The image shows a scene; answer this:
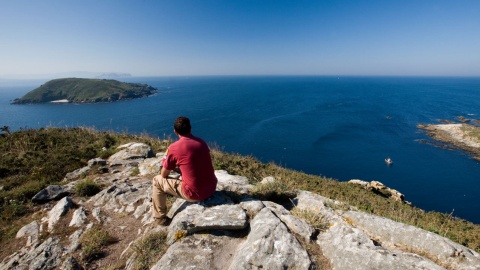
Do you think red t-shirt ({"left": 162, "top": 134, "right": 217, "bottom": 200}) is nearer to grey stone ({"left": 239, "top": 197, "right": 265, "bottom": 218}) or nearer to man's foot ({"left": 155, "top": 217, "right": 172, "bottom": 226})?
man's foot ({"left": 155, "top": 217, "right": 172, "bottom": 226})

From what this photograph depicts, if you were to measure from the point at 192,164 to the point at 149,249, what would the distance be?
6.74ft

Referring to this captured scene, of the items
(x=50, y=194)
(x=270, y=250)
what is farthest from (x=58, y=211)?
(x=270, y=250)

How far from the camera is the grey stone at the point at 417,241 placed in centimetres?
438

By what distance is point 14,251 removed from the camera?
6.04 metres

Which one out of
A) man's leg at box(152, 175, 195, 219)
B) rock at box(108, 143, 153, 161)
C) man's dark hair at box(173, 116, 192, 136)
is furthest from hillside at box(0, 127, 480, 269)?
rock at box(108, 143, 153, 161)

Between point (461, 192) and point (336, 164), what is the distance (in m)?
25.8

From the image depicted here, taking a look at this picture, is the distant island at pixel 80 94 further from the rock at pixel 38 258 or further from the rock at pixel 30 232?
the rock at pixel 38 258

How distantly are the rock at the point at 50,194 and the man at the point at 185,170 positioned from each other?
508cm

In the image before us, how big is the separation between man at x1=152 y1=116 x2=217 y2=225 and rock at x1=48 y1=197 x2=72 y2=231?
359 cm

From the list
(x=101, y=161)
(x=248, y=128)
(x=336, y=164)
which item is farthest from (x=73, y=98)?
(x=101, y=161)

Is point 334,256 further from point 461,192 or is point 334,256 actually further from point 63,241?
point 461,192

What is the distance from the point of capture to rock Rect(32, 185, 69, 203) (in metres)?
8.38

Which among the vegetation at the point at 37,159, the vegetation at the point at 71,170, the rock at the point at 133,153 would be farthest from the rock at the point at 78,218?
the rock at the point at 133,153

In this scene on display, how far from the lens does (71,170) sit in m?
11.1
